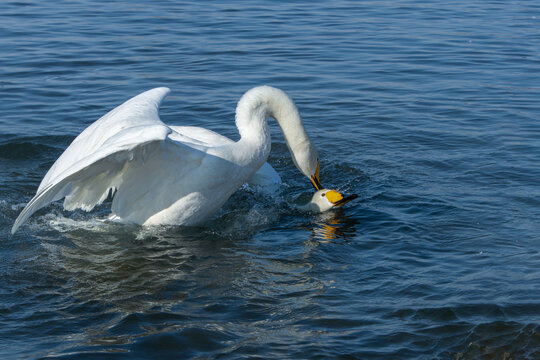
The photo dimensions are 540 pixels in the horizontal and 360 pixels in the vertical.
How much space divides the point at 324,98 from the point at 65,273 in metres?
6.37

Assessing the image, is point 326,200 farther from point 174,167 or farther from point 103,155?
point 103,155

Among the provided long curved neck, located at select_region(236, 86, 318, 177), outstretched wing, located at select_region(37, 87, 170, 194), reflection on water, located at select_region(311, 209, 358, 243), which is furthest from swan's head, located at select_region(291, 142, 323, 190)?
outstretched wing, located at select_region(37, 87, 170, 194)

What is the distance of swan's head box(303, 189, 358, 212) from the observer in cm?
781

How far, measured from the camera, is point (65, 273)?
6.57 m

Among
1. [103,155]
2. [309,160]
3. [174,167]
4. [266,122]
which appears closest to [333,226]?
[309,160]

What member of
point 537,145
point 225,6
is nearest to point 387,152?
point 537,145

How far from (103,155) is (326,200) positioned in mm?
2860

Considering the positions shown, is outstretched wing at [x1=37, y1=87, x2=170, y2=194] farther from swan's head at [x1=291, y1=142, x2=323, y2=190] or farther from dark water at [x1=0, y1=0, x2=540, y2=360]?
swan's head at [x1=291, y1=142, x2=323, y2=190]

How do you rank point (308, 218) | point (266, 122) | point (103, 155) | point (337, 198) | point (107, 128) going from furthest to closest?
point (308, 218) < point (337, 198) < point (266, 122) < point (107, 128) < point (103, 155)

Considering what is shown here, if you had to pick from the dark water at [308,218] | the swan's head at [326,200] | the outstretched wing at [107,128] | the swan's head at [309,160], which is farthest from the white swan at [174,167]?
the swan's head at [326,200]

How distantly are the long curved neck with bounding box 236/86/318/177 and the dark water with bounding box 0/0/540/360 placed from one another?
0.61 meters

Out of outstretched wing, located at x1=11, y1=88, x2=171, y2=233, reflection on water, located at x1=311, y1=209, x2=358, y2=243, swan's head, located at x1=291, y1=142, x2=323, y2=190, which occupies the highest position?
outstretched wing, located at x1=11, y1=88, x2=171, y2=233

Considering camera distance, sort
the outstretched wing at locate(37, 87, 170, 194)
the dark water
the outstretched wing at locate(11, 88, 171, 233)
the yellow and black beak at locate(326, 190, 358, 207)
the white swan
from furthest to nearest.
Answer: the yellow and black beak at locate(326, 190, 358, 207) < the outstretched wing at locate(37, 87, 170, 194) < the white swan < the outstretched wing at locate(11, 88, 171, 233) < the dark water

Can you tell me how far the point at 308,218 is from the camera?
26.0 feet
